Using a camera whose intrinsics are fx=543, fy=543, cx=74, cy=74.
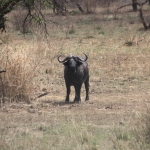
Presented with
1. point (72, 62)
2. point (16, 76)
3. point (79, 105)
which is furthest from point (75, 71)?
point (16, 76)

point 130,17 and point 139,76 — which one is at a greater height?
point 130,17

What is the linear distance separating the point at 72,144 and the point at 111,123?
1.95 meters

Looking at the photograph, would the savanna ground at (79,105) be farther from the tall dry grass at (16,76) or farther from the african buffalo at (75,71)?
the african buffalo at (75,71)

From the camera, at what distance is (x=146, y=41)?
24094mm

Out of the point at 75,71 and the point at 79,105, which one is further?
the point at 75,71

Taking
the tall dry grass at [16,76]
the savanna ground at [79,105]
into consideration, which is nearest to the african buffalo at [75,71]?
the savanna ground at [79,105]

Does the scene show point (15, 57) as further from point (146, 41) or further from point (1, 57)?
point (146, 41)

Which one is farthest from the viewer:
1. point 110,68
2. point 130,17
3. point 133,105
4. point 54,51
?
point 130,17

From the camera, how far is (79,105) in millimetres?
12633

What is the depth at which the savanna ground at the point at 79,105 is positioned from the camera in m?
8.74

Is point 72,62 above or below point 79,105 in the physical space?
above

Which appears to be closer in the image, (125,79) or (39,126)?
(39,126)

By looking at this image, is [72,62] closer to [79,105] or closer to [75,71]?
[75,71]

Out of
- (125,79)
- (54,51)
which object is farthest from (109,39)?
(125,79)
